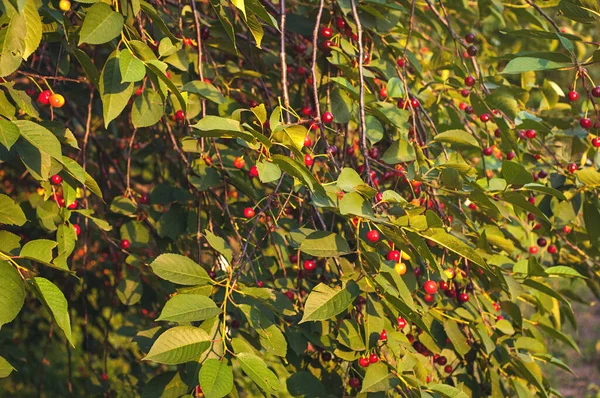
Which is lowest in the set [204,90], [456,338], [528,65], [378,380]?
[456,338]

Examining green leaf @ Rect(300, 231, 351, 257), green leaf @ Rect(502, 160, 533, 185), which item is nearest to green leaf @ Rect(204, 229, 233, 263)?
green leaf @ Rect(300, 231, 351, 257)

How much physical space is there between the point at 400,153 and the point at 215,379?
59 cm

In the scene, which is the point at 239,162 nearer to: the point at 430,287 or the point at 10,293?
the point at 430,287

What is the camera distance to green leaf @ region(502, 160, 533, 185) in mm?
1244

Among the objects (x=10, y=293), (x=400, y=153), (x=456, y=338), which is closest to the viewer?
(x=10, y=293)

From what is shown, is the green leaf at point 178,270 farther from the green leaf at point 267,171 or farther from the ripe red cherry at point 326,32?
the ripe red cherry at point 326,32

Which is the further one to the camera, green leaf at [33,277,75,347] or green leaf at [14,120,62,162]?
green leaf at [14,120,62,162]

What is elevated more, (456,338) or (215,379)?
(215,379)

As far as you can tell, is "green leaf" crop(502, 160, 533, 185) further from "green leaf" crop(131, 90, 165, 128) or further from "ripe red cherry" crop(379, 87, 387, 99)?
"green leaf" crop(131, 90, 165, 128)

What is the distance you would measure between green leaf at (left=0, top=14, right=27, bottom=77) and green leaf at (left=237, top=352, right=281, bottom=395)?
54cm

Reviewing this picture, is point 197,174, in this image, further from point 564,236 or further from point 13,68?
point 564,236

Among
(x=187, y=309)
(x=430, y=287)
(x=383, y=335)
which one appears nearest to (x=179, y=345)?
(x=187, y=309)

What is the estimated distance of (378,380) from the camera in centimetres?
121

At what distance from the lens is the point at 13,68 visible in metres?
1.03
